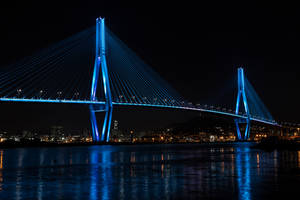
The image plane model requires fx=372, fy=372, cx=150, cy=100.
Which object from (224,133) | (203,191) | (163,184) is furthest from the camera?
(224,133)

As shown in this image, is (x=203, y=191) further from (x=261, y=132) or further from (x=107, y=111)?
(x=261, y=132)

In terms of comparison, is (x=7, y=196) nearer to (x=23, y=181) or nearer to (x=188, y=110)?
(x=23, y=181)

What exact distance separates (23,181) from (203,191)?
255 inches

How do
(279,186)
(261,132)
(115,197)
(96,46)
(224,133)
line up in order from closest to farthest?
(115,197) < (279,186) < (96,46) < (261,132) < (224,133)

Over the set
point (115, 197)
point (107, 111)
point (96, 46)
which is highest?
point (96, 46)

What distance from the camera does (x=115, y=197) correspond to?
9391mm

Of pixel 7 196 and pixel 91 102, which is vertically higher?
pixel 91 102

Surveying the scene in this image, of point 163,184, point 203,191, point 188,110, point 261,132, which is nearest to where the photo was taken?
point 203,191

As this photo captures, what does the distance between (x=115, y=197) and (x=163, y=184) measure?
8.24 ft

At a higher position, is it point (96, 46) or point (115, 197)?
point (96, 46)

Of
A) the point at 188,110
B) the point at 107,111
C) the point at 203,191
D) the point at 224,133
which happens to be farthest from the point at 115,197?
the point at 224,133

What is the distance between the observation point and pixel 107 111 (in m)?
43.2

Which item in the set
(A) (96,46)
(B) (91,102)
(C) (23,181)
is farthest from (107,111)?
(C) (23,181)

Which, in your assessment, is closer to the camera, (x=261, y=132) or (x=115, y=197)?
(x=115, y=197)
